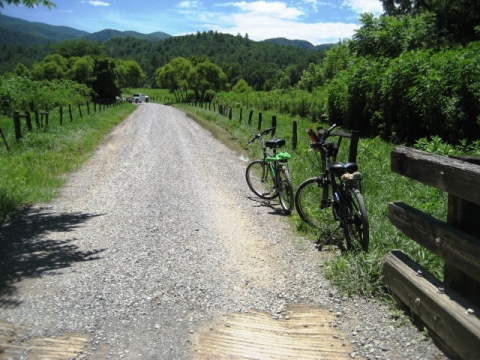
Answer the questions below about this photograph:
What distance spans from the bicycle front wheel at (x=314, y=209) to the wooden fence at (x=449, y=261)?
2.22 metres

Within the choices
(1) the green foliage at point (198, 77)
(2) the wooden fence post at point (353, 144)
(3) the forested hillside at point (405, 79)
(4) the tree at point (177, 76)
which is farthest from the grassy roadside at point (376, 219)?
(4) the tree at point (177, 76)

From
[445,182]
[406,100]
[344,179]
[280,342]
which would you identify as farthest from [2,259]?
[406,100]

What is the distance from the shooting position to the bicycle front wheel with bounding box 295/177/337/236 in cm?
652

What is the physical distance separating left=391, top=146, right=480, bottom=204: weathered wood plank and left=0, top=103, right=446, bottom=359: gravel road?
1197 millimetres

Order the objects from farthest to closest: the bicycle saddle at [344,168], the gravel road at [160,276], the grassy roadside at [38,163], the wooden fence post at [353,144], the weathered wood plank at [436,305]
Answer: the grassy roadside at [38,163], the wooden fence post at [353,144], the bicycle saddle at [344,168], the gravel road at [160,276], the weathered wood plank at [436,305]

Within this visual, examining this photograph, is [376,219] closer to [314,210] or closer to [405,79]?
[314,210]

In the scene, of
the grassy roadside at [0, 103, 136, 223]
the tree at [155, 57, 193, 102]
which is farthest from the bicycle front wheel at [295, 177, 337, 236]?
the tree at [155, 57, 193, 102]

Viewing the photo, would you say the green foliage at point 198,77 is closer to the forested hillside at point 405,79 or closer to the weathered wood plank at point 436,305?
the forested hillside at point 405,79

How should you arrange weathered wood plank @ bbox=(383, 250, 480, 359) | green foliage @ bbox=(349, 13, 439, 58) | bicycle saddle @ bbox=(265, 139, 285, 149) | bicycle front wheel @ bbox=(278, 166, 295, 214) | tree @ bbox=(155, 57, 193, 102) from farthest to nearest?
tree @ bbox=(155, 57, 193, 102) < green foliage @ bbox=(349, 13, 439, 58) < bicycle saddle @ bbox=(265, 139, 285, 149) < bicycle front wheel @ bbox=(278, 166, 295, 214) < weathered wood plank @ bbox=(383, 250, 480, 359)

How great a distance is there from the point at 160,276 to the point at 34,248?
80.6 inches

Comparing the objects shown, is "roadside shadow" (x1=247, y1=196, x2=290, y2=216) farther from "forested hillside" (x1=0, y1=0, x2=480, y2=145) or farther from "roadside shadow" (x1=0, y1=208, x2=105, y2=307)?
"forested hillside" (x1=0, y1=0, x2=480, y2=145)

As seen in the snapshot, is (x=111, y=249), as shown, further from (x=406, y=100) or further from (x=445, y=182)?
(x=406, y=100)

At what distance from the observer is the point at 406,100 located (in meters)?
15.7

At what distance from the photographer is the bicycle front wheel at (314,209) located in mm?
6516
